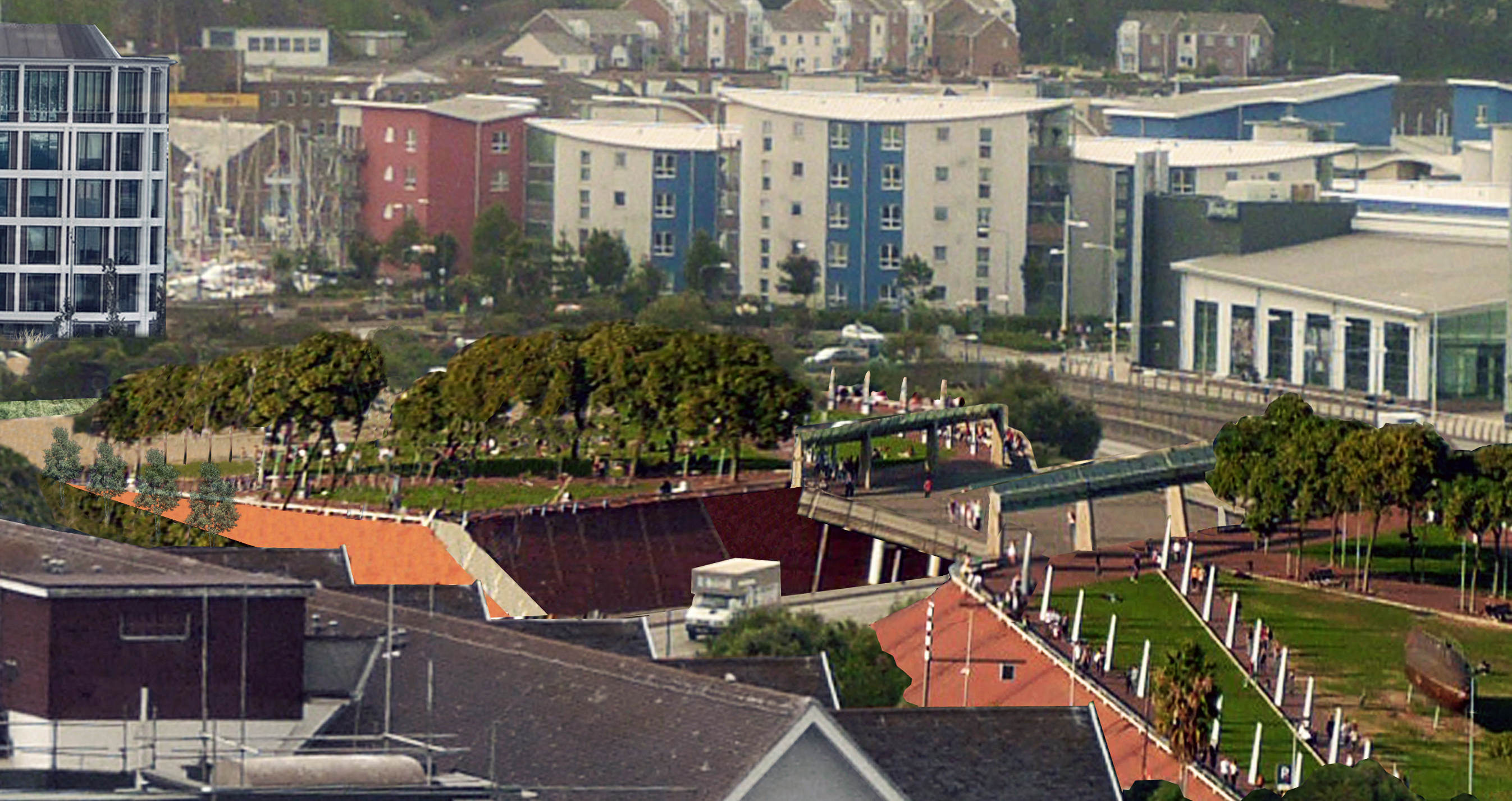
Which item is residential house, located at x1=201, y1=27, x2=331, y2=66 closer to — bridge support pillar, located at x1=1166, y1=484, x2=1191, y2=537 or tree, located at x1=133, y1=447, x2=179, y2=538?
tree, located at x1=133, y1=447, x2=179, y2=538

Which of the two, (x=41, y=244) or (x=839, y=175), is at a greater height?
(x=839, y=175)

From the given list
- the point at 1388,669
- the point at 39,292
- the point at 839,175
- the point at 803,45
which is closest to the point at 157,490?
the point at 1388,669

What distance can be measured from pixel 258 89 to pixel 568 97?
5717 millimetres

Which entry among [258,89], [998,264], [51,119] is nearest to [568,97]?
[258,89]

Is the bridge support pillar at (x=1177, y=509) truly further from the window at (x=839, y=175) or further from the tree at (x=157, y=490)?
the window at (x=839, y=175)

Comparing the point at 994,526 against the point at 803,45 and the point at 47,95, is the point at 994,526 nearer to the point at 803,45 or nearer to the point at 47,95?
the point at 47,95

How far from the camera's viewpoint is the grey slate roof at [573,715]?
13875 millimetres

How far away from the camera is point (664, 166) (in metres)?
65.0

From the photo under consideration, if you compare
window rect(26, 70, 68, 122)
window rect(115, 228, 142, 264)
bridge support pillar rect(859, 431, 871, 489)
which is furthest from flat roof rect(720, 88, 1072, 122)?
bridge support pillar rect(859, 431, 871, 489)

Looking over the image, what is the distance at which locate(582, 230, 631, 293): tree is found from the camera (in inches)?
2462

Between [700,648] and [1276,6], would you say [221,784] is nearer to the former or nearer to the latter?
[700,648]

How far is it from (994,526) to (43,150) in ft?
55.7

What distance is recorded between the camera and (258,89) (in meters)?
78.0

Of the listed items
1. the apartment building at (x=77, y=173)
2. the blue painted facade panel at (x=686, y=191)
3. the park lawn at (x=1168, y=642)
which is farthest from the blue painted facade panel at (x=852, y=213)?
the park lawn at (x=1168, y=642)
